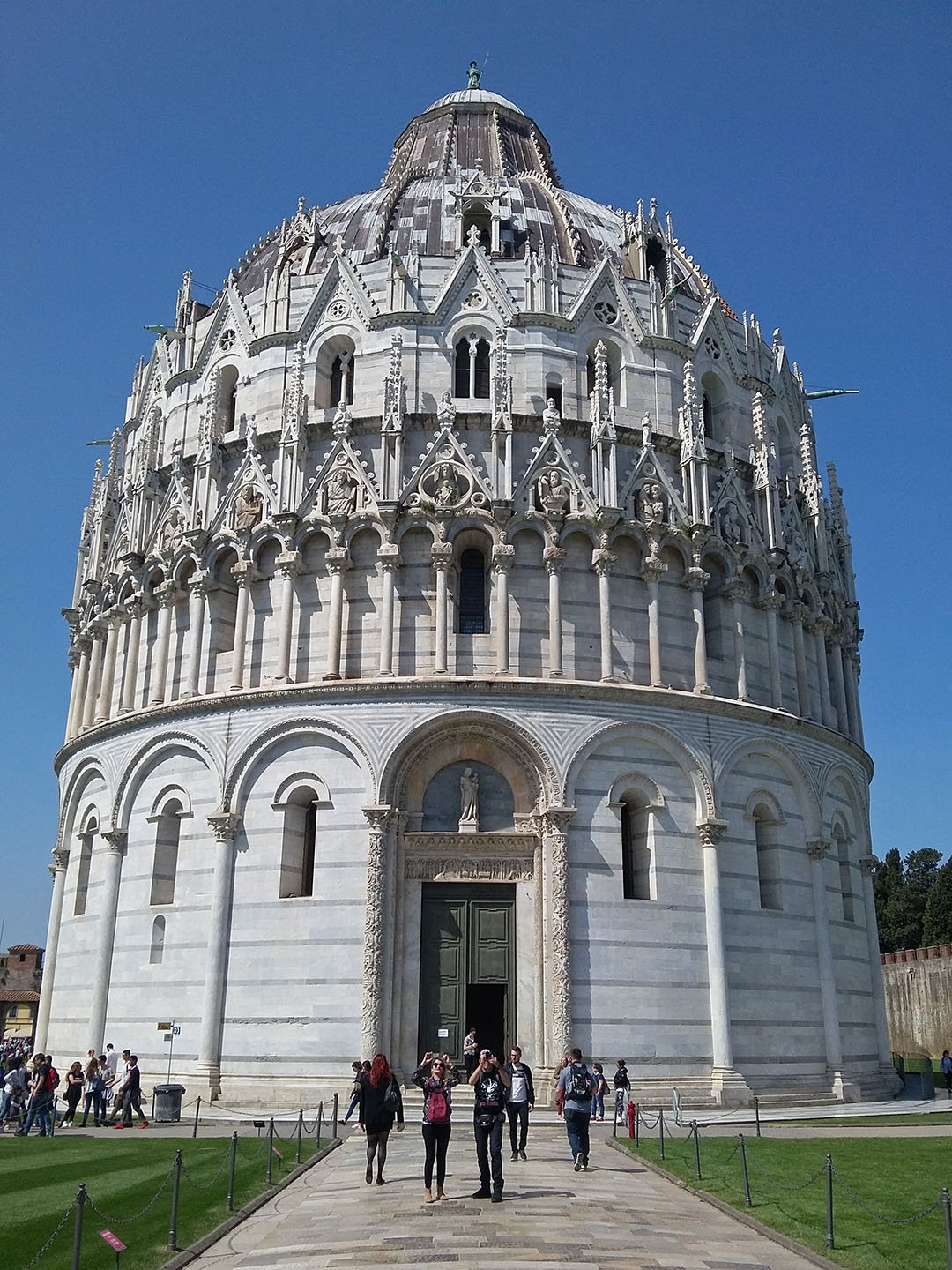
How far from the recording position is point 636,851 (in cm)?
3048

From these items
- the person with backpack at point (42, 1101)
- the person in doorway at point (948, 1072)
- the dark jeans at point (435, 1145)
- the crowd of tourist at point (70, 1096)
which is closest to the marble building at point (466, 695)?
the crowd of tourist at point (70, 1096)

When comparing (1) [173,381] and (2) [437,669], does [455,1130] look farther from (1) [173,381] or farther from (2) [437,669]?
(1) [173,381]

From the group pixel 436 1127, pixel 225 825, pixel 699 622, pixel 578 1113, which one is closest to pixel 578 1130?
pixel 578 1113

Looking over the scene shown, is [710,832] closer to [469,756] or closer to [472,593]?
[469,756]

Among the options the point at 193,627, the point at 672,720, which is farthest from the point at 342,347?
the point at 672,720

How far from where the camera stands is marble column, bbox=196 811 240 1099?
2845 cm

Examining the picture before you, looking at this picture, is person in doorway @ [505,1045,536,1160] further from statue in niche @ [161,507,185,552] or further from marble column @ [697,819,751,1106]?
statue in niche @ [161,507,185,552]

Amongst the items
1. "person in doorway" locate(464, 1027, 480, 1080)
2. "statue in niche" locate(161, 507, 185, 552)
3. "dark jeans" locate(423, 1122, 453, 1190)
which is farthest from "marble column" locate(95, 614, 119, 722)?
"dark jeans" locate(423, 1122, 453, 1190)

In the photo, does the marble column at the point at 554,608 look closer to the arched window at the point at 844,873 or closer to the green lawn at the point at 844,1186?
the arched window at the point at 844,873

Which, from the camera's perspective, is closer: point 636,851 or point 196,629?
point 636,851

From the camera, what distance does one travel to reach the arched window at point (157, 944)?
31.0 m

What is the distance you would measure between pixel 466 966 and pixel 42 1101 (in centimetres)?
981

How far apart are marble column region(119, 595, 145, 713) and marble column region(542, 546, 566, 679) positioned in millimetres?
12539

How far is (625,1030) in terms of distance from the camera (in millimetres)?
28078
